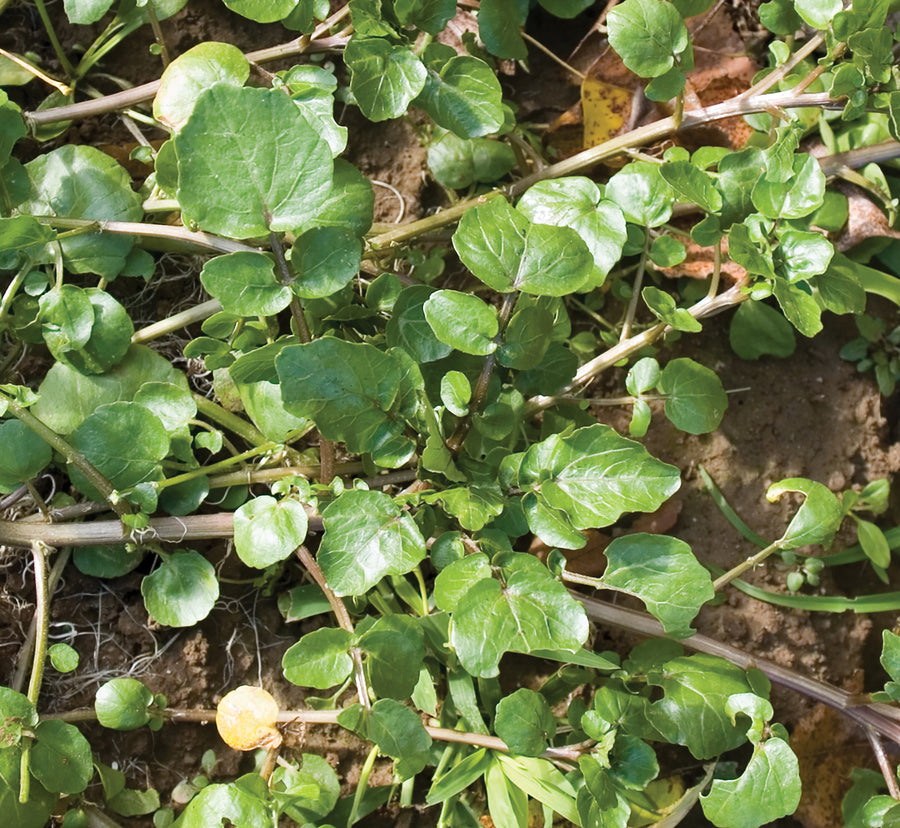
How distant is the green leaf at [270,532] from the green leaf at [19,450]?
323 millimetres

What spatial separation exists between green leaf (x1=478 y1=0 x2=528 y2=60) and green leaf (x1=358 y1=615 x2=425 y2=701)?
989 mm

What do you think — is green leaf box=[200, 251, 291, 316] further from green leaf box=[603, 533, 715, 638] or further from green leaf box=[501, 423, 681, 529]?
green leaf box=[603, 533, 715, 638]

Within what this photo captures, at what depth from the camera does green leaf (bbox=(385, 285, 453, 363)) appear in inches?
45.4

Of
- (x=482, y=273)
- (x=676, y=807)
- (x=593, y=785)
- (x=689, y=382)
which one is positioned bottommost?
(x=676, y=807)

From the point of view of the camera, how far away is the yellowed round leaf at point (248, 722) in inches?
48.3

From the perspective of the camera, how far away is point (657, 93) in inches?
51.9

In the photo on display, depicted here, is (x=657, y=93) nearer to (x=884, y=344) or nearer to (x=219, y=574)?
(x=884, y=344)

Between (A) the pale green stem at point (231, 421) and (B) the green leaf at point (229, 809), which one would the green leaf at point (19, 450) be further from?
(B) the green leaf at point (229, 809)

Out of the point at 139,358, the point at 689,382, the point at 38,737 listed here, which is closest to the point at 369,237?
the point at 139,358

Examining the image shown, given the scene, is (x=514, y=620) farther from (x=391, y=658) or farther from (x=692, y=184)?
(x=692, y=184)

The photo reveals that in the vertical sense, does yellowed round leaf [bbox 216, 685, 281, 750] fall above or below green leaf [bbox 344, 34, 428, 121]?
below

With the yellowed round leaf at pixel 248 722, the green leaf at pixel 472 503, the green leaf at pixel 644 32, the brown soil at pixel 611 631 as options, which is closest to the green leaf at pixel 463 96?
the green leaf at pixel 644 32

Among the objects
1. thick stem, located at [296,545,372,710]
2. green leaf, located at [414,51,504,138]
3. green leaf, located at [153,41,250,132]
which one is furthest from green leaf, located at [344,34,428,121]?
thick stem, located at [296,545,372,710]

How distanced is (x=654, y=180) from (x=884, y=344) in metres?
0.68
